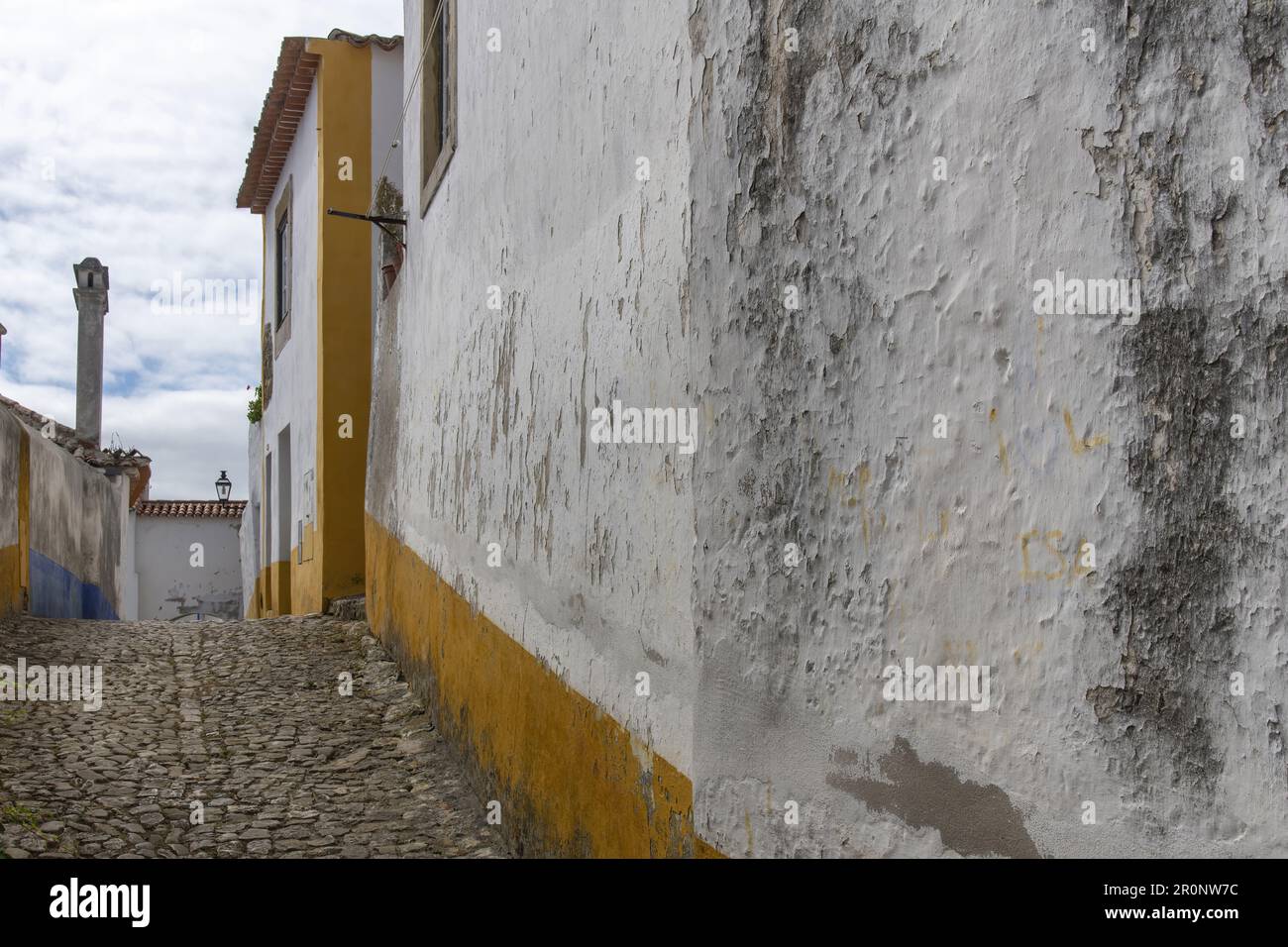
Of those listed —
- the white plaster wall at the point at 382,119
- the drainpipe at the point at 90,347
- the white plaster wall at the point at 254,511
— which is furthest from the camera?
the drainpipe at the point at 90,347

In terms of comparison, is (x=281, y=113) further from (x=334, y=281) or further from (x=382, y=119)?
(x=334, y=281)

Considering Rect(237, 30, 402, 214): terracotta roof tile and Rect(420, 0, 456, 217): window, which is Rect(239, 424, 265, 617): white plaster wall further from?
Rect(420, 0, 456, 217): window

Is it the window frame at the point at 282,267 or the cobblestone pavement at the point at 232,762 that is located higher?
the window frame at the point at 282,267

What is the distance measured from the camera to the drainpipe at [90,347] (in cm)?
2033

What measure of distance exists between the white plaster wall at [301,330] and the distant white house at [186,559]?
1055 centimetres

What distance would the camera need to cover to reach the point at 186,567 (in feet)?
78.6

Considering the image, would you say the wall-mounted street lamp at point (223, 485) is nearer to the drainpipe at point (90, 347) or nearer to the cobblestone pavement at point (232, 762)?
the drainpipe at point (90, 347)

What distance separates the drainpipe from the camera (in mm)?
20328

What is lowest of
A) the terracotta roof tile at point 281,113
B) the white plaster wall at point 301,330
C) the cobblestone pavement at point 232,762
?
the cobblestone pavement at point 232,762

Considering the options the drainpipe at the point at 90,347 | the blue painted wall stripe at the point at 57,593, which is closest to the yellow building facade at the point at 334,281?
the blue painted wall stripe at the point at 57,593

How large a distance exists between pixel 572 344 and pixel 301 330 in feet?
29.6

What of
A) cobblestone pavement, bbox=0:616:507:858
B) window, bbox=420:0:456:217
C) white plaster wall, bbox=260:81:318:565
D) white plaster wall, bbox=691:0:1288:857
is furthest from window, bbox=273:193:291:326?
white plaster wall, bbox=691:0:1288:857

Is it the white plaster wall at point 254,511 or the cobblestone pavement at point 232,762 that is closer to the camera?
the cobblestone pavement at point 232,762
